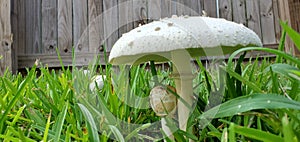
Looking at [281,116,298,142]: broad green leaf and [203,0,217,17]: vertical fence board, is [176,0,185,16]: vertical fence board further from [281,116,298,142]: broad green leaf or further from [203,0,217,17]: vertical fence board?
[281,116,298,142]: broad green leaf

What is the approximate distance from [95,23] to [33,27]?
0.54m

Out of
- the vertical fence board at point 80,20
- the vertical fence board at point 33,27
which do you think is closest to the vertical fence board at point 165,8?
the vertical fence board at point 80,20

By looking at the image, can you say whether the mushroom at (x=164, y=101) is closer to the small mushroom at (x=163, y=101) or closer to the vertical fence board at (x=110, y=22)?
the small mushroom at (x=163, y=101)

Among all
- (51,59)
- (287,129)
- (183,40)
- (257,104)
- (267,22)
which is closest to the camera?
(287,129)

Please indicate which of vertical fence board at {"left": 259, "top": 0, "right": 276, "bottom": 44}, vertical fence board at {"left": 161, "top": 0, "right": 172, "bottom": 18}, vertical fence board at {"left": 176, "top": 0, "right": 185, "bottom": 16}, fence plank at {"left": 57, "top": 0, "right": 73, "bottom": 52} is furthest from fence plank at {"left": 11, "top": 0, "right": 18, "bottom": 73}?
vertical fence board at {"left": 259, "top": 0, "right": 276, "bottom": 44}

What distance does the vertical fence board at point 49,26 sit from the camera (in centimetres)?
272

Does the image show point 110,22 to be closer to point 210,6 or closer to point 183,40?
point 210,6

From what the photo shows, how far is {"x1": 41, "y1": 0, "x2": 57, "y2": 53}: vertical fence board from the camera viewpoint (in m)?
2.72

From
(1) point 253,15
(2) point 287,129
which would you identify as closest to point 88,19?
(1) point 253,15

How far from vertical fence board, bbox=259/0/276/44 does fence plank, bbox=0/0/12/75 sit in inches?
85.0

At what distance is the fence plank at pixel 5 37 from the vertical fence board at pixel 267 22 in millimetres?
2159

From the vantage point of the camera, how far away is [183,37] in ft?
1.90

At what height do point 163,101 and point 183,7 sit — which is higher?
point 183,7

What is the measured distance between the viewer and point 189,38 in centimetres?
58
